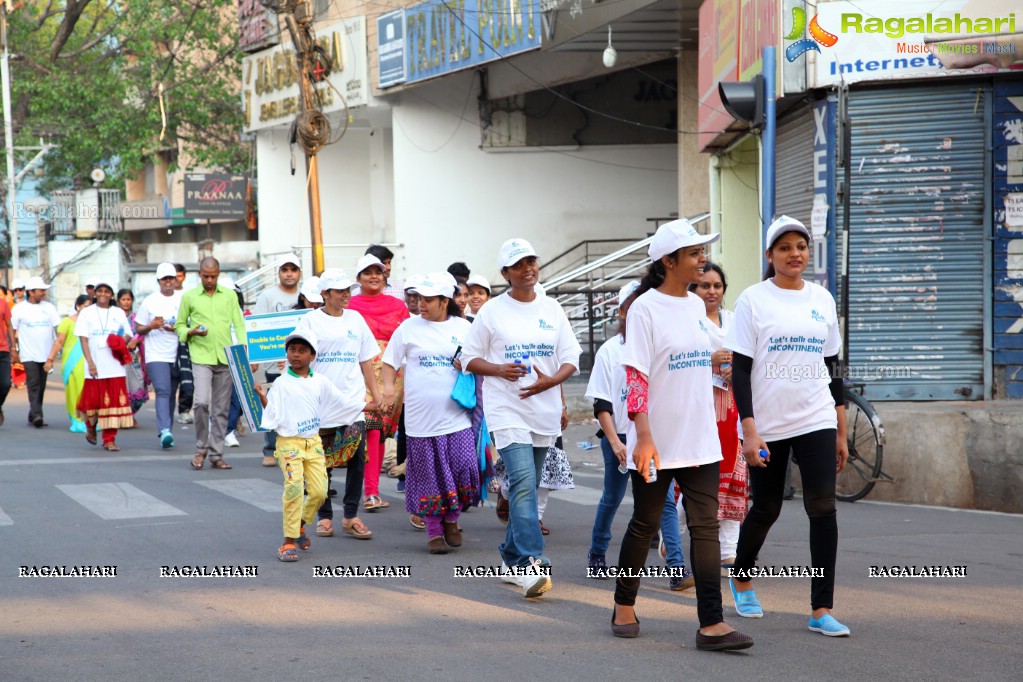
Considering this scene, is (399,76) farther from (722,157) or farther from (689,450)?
(689,450)

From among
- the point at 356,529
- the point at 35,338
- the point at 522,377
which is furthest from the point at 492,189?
the point at 522,377

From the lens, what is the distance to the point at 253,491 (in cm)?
1070

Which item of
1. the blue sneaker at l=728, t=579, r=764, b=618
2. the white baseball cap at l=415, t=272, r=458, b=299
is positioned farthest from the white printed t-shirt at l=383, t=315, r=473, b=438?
the blue sneaker at l=728, t=579, r=764, b=618

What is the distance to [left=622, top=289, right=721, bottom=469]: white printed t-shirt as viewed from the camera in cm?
Result: 551

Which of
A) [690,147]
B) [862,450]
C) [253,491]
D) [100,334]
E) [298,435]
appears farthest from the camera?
[690,147]

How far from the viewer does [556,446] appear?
27.7ft

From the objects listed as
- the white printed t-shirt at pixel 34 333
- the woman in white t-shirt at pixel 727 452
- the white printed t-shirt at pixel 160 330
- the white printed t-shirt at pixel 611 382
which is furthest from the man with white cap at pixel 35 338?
the woman in white t-shirt at pixel 727 452

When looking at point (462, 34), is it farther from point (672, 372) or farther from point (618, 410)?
point (672, 372)

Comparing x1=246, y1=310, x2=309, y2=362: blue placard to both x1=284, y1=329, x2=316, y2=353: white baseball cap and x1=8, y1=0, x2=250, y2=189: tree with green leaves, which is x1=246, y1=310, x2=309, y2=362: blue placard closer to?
x1=284, y1=329, x2=316, y2=353: white baseball cap

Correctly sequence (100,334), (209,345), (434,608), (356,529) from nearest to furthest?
1. (434,608)
2. (356,529)
3. (209,345)
4. (100,334)

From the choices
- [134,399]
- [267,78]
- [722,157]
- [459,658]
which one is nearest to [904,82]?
[722,157]

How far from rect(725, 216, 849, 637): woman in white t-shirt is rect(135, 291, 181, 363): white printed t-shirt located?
9.13 metres

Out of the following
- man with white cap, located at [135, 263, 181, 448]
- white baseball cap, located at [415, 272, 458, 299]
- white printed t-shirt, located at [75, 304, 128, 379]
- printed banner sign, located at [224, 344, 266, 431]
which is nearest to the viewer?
white baseball cap, located at [415, 272, 458, 299]

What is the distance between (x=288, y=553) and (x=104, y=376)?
705cm
